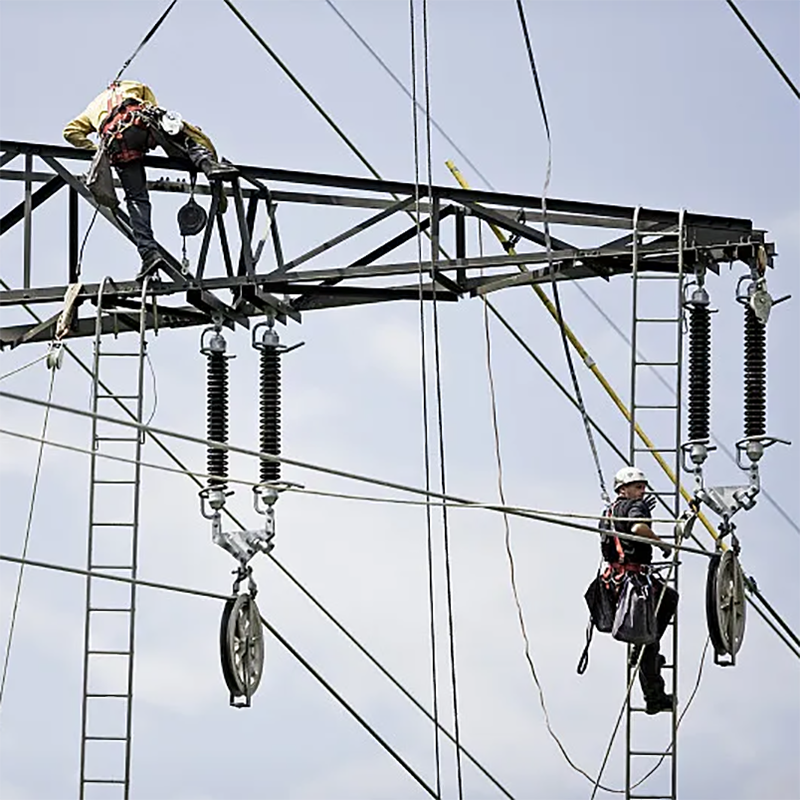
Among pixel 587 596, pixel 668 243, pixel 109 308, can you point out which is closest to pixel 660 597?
pixel 587 596

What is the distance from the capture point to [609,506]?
2366cm

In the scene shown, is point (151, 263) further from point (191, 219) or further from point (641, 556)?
point (641, 556)

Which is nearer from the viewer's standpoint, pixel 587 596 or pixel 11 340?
pixel 587 596

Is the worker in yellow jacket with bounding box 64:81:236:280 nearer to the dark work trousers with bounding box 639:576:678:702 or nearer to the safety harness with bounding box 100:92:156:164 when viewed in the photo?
the safety harness with bounding box 100:92:156:164

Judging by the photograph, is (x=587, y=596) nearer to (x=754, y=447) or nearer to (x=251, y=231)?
(x=754, y=447)

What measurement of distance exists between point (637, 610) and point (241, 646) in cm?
272

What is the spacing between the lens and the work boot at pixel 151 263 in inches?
965

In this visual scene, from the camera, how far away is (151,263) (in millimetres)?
24547

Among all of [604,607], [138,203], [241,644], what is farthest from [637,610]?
[138,203]

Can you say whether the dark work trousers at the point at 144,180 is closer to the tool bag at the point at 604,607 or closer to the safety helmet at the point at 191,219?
the safety helmet at the point at 191,219

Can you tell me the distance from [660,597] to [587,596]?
0.54 meters

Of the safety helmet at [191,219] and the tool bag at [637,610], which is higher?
the safety helmet at [191,219]

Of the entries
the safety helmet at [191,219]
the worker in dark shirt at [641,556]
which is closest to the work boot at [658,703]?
the worker in dark shirt at [641,556]

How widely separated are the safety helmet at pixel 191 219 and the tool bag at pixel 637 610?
12.2 ft
